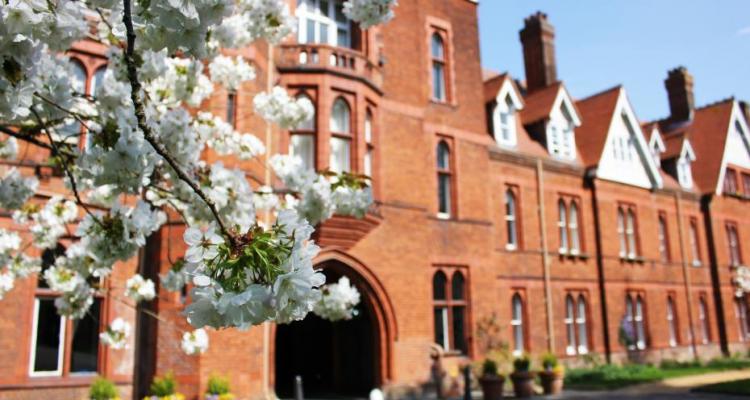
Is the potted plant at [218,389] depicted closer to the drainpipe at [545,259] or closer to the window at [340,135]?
the window at [340,135]

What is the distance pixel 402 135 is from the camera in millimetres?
16766

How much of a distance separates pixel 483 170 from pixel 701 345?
15269mm

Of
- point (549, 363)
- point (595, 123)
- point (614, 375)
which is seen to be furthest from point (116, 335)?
point (595, 123)

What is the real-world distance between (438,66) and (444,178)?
3.47 m

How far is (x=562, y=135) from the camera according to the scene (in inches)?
965

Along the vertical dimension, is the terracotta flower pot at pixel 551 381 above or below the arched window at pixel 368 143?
below

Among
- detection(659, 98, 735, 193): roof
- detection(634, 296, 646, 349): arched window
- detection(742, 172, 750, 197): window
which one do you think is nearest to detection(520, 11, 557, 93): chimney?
detection(659, 98, 735, 193): roof

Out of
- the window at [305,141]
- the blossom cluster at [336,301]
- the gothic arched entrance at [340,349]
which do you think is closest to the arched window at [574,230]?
the gothic arched entrance at [340,349]

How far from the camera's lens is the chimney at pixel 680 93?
3419cm

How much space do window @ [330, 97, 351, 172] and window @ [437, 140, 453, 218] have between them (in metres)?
4.44

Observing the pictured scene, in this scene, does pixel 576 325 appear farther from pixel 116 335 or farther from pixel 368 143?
pixel 116 335

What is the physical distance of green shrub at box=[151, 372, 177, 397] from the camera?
11.6 metres

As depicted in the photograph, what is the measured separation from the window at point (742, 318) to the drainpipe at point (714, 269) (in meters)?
1.54

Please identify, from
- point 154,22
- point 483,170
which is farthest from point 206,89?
point 483,170
